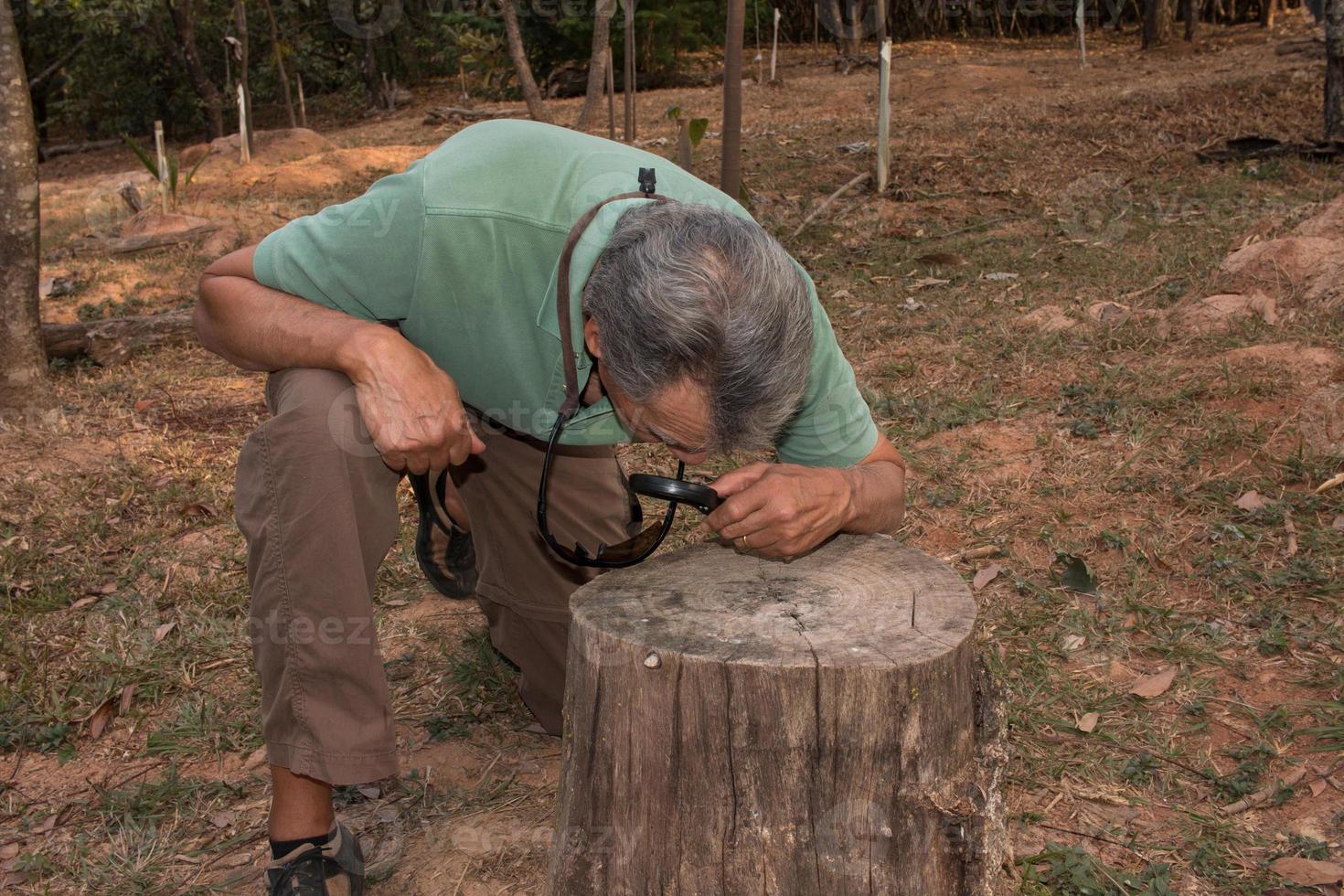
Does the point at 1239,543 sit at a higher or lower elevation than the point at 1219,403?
lower

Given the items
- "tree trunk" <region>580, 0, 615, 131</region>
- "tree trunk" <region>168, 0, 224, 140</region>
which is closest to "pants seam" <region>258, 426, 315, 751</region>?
"tree trunk" <region>580, 0, 615, 131</region>

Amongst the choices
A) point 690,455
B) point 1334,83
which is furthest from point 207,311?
point 1334,83

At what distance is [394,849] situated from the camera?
2.28 meters

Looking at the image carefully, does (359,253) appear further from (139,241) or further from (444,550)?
(139,241)

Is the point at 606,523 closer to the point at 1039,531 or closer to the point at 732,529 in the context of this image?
the point at 732,529

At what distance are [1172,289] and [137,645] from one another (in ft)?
14.0

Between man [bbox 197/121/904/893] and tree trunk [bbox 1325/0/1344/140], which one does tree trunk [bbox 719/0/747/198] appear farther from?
man [bbox 197/121/904/893]

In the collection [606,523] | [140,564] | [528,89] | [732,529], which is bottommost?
[140,564]

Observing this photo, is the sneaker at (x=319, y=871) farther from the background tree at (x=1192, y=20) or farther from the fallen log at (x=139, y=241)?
the background tree at (x=1192, y=20)

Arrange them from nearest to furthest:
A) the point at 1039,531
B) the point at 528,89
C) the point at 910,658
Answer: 1. the point at 910,658
2. the point at 1039,531
3. the point at 528,89

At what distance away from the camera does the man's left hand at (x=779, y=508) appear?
1812mm

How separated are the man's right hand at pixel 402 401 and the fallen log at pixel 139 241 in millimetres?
6955

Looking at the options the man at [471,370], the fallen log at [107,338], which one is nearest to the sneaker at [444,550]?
the man at [471,370]

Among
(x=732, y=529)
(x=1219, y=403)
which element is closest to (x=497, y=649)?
(x=732, y=529)
